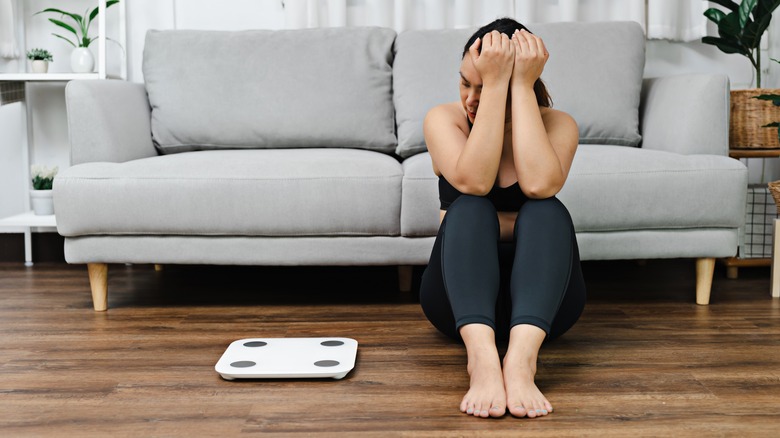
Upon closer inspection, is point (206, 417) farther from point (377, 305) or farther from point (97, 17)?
point (97, 17)

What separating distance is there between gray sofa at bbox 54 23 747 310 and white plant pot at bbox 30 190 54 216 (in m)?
0.59

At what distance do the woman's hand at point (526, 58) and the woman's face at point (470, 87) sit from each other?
78mm

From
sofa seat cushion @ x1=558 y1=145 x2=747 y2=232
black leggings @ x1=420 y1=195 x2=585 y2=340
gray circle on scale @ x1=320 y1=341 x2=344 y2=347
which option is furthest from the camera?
sofa seat cushion @ x1=558 y1=145 x2=747 y2=232

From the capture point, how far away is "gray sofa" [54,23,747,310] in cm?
211

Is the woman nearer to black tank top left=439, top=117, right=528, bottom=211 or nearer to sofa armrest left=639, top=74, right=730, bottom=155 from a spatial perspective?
black tank top left=439, top=117, right=528, bottom=211

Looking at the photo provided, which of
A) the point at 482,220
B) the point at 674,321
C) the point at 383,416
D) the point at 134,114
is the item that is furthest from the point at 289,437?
the point at 134,114

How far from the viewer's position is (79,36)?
3.09 meters

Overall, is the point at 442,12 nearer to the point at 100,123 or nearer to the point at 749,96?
the point at 749,96

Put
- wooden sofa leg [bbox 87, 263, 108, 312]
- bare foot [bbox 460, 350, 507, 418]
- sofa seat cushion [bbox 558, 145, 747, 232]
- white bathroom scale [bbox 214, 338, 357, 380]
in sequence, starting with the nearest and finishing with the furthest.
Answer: bare foot [bbox 460, 350, 507, 418] → white bathroom scale [bbox 214, 338, 357, 380] → sofa seat cushion [bbox 558, 145, 747, 232] → wooden sofa leg [bbox 87, 263, 108, 312]

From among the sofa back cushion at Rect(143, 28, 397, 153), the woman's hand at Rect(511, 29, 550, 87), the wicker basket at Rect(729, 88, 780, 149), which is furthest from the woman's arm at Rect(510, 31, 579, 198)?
the wicker basket at Rect(729, 88, 780, 149)

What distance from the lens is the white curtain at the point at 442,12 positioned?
2.96m

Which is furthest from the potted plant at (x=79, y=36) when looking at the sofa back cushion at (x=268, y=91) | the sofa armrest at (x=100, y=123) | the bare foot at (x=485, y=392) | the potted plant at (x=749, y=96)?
the potted plant at (x=749, y=96)

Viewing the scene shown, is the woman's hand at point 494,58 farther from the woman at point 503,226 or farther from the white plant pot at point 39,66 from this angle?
the white plant pot at point 39,66

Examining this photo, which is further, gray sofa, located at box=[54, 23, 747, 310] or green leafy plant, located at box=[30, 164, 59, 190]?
green leafy plant, located at box=[30, 164, 59, 190]
